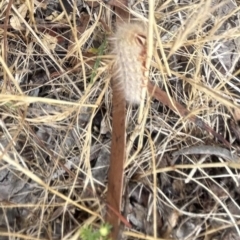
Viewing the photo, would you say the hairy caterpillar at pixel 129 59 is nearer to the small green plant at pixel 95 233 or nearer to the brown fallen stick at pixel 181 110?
the brown fallen stick at pixel 181 110

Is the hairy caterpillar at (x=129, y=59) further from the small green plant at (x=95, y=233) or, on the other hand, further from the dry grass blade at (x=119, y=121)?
the small green plant at (x=95, y=233)

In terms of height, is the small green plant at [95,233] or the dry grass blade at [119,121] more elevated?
the dry grass blade at [119,121]

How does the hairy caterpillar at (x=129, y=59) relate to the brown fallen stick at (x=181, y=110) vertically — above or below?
above

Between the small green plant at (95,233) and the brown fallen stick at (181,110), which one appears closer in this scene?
the small green plant at (95,233)

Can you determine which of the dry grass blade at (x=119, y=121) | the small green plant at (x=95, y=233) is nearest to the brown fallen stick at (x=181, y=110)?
the dry grass blade at (x=119, y=121)

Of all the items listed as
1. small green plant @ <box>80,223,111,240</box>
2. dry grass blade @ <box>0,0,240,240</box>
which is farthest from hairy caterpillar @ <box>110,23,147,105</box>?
small green plant @ <box>80,223,111,240</box>
